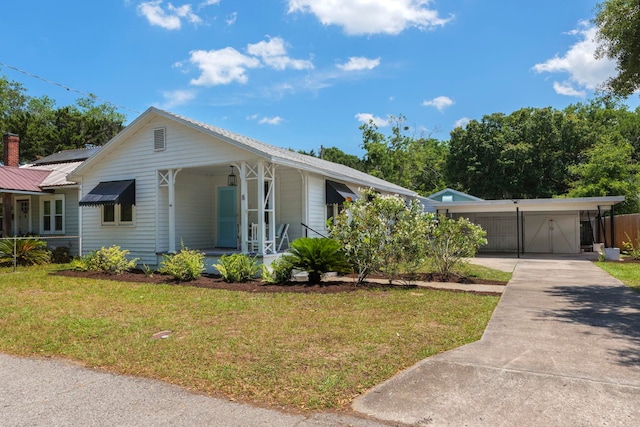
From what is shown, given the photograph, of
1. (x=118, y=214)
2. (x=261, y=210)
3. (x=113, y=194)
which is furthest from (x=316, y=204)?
(x=118, y=214)

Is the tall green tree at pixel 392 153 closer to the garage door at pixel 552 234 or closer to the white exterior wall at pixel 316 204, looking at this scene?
the garage door at pixel 552 234

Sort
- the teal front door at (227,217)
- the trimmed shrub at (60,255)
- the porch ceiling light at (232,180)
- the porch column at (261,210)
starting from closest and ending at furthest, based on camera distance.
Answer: the porch column at (261,210)
the porch ceiling light at (232,180)
the teal front door at (227,217)
the trimmed shrub at (60,255)

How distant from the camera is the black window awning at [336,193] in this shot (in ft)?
41.8

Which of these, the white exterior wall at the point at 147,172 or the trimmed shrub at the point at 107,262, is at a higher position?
the white exterior wall at the point at 147,172

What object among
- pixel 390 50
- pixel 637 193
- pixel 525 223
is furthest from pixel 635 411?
pixel 637 193

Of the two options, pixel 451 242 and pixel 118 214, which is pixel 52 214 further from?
pixel 451 242

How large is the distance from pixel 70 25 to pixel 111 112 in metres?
27.8

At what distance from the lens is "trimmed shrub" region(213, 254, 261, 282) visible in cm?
1002

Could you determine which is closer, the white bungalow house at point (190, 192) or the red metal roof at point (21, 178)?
the white bungalow house at point (190, 192)

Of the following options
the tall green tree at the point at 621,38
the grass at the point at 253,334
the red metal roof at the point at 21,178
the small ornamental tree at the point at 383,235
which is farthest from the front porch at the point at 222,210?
the tall green tree at the point at 621,38

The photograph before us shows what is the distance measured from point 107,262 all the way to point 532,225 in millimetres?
20353

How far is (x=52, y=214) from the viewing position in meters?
16.7

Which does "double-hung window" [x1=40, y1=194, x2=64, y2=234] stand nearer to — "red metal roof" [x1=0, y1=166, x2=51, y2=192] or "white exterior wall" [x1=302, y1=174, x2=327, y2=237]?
"red metal roof" [x1=0, y1=166, x2=51, y2=192]

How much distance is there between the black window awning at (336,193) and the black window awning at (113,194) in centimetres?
595
